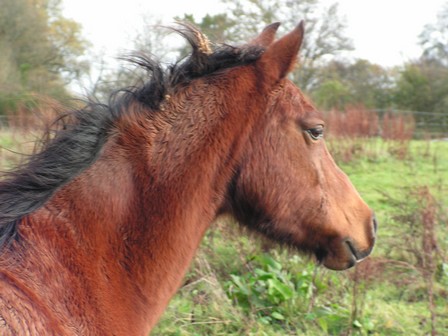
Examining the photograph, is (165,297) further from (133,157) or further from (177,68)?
(177,68)

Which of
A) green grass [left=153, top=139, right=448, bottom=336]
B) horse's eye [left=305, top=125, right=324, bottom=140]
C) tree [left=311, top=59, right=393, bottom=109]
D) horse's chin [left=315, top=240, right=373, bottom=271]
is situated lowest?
tree [left=311, top=59, right=393, bottom=109]

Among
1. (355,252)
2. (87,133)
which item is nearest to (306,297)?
(355,252)

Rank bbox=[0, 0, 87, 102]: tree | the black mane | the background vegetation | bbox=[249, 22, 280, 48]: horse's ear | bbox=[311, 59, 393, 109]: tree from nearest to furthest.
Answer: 1. the black mane
2. bbox=[249, 22, 280, 48]: horse's ear
3. the background vegetation
4. bbox=[0, 0, 87, 102]: tree
5. bbox=[311, 59, 393, 109]: tree

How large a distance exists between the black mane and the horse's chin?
3.30ft

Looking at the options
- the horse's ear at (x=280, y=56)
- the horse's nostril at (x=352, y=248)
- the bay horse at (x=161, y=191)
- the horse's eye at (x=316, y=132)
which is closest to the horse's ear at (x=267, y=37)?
the bay horse at (x=161, y=191)

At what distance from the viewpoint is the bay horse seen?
1.69 meters

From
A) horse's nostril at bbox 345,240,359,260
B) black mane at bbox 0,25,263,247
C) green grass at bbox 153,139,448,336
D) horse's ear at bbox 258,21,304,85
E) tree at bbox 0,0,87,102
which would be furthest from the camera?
tree at bbox 0,0,87,102

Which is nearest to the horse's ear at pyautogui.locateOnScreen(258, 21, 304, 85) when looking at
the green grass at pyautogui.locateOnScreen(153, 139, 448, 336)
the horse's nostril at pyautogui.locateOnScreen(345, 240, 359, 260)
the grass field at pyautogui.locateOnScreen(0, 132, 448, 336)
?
the horse's nostril at pyautogui.locateOnScreen(345, 240, 359, 260)

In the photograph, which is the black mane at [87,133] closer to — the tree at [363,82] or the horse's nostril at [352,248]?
the horse's nostril at [352,248]

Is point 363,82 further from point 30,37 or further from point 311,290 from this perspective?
point 311,290

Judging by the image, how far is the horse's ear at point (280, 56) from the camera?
7.09 feet

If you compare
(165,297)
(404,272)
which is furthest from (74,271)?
(404,272)

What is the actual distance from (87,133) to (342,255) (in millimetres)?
1355

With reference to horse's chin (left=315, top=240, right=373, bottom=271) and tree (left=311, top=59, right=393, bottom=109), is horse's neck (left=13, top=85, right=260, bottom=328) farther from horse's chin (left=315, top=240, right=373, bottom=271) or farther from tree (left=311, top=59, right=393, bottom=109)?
tree (left=311, top=59, right=393, bottom=109)
